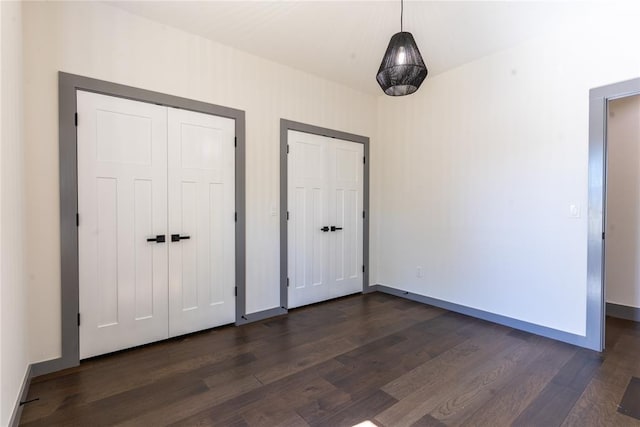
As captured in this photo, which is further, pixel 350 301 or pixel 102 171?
pixel 350 301

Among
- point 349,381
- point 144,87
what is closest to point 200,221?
point 144,87

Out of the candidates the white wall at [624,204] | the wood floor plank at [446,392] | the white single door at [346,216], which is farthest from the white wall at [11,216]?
the white wall at [624,204]

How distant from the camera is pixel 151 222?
9.16ft

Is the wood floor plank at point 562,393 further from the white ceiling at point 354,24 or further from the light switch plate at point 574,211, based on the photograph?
the white ceiling at point 354,24

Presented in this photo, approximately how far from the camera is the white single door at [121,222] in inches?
98.2

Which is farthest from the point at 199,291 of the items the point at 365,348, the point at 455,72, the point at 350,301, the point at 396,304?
the point at 455,72

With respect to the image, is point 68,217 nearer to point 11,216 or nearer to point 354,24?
point 11,216

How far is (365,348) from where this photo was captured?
9.11 feet

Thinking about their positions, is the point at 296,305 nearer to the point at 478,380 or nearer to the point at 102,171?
the point at 478,380

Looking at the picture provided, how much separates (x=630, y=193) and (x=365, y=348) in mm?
3482

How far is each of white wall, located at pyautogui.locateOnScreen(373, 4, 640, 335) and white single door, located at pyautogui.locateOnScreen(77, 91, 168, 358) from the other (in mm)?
3036

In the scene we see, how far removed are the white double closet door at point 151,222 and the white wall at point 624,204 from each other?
434 cm

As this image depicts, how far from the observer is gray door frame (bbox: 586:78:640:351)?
2666 millimetres

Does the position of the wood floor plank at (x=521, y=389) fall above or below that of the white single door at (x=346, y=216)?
below
